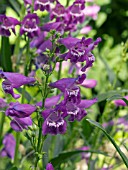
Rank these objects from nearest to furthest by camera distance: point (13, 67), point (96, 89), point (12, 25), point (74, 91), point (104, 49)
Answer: point (74, 91) → point (12, 25) → point (13, 67) → point (96, 89) → point (104, 49)

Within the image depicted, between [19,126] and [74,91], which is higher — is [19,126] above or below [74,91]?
below

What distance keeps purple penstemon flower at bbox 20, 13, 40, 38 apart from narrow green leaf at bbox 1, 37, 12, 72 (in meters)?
0.20

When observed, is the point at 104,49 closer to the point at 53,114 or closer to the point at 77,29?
the point at 77,29

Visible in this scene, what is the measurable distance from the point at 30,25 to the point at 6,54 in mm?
252

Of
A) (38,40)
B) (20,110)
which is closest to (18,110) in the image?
(20,110)

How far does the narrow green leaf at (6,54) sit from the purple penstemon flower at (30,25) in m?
0.20

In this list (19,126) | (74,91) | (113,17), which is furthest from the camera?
(113,17)

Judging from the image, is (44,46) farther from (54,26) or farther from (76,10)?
(76,10)

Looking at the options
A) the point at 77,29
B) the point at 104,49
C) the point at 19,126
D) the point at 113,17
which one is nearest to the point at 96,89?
the point at 104,49

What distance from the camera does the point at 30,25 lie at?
1790 millimetres

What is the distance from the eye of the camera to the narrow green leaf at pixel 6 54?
1982mm

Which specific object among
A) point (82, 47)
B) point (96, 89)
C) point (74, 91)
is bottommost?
point (96, 89)

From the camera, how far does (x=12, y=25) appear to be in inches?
71.8

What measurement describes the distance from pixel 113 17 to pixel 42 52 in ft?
12.0
